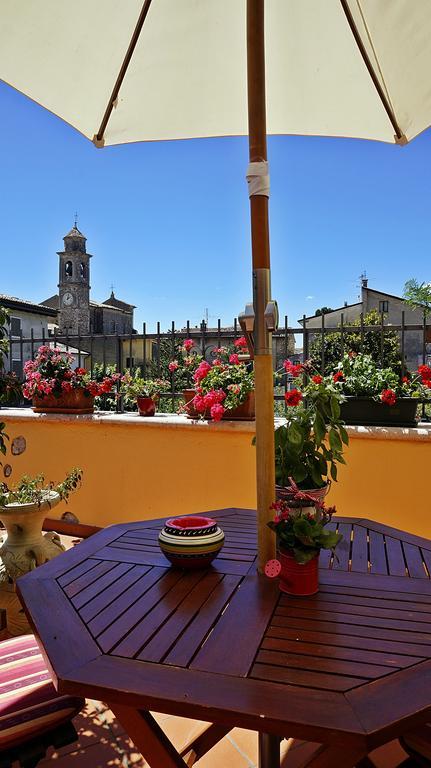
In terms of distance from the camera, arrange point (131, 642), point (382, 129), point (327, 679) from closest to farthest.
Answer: point (327, 679), point (131, 642), point (382, 129)

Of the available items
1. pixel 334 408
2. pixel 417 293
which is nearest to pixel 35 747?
pixel 334 408

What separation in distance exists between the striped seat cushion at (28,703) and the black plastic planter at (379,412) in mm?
1981

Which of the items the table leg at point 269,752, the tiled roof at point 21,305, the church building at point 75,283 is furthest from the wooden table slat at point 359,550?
the church building at point 75,283

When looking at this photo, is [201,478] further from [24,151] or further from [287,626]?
[24,151]

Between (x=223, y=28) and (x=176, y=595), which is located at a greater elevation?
(x=223, y=28)

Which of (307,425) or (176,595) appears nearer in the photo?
(176,595)

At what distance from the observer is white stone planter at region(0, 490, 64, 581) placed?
2.43 meters

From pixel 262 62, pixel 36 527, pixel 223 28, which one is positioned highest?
pixel 223 28

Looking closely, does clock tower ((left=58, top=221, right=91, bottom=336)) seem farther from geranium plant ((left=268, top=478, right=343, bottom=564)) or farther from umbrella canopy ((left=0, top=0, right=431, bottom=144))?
geranium plant ((left=268, top=478, right=343, bottom=564))

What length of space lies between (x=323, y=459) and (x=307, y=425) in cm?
10

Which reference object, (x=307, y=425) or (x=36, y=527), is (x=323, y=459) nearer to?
(x=307, y=425)

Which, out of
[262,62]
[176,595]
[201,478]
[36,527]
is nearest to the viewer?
[176,595]

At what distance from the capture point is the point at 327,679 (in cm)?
77

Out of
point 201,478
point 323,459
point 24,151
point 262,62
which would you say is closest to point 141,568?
point 323,459
